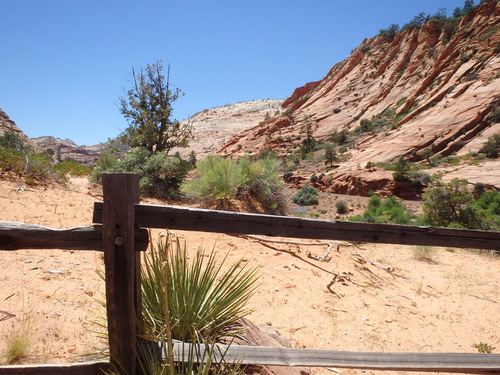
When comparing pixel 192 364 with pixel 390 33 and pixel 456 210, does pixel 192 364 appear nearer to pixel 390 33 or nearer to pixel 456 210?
pixel 456 210

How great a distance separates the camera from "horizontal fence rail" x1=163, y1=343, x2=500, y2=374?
1991 mm

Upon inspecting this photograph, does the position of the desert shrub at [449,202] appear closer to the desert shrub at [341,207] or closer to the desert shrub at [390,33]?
the desert shrub at [341,207]

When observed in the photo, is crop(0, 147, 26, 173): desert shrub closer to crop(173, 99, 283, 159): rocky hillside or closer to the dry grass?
the dry grass

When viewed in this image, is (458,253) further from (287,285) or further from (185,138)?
(185,138)

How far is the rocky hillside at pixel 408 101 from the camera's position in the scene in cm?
3084

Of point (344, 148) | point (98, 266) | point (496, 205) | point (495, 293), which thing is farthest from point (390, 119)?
point (98, 266)

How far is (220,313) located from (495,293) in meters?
5.78

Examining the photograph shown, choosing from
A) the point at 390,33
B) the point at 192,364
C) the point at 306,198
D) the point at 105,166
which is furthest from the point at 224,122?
the point at 192,364

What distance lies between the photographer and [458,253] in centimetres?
836

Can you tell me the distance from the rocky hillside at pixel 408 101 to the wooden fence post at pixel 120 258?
25969 millimetres

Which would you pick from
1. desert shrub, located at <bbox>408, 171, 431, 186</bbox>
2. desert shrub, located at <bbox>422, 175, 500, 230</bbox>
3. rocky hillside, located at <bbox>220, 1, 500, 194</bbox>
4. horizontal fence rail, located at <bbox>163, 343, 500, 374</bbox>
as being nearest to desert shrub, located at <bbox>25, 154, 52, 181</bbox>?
horizontal fence rail, located at <bbox>163, 343, 500, 374</bbox>

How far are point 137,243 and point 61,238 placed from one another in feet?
1.39

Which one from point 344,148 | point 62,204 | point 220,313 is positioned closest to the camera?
point 220,313

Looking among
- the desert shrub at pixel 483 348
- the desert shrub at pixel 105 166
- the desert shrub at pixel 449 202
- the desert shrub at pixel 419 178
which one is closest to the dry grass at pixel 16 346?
the desert shrub at pixel 483 348
